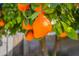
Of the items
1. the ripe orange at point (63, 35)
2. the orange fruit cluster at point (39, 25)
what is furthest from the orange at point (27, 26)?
the ripe orange at point (63, 35)

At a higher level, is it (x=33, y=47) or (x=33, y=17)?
(x=33, y=17)

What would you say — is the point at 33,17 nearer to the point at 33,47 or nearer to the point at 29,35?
the point at 29,35

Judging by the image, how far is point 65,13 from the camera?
0.75 meters

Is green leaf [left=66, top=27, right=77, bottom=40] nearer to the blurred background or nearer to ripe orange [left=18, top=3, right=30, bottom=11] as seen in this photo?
the blurred background

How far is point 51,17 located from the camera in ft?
2.35

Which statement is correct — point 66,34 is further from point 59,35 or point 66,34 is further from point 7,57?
point 7,57

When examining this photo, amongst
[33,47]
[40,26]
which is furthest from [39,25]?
[33,47]

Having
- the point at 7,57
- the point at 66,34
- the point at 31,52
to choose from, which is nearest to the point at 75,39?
the point at 66,34

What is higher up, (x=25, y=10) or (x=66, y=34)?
(x=25, y=10)

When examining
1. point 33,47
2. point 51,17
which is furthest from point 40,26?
point 33,47

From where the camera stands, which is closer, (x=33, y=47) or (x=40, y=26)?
(x=40, y=26)

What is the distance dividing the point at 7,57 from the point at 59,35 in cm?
27

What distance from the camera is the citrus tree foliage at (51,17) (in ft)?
2.36

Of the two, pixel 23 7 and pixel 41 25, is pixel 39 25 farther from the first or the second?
pixel 23 7
